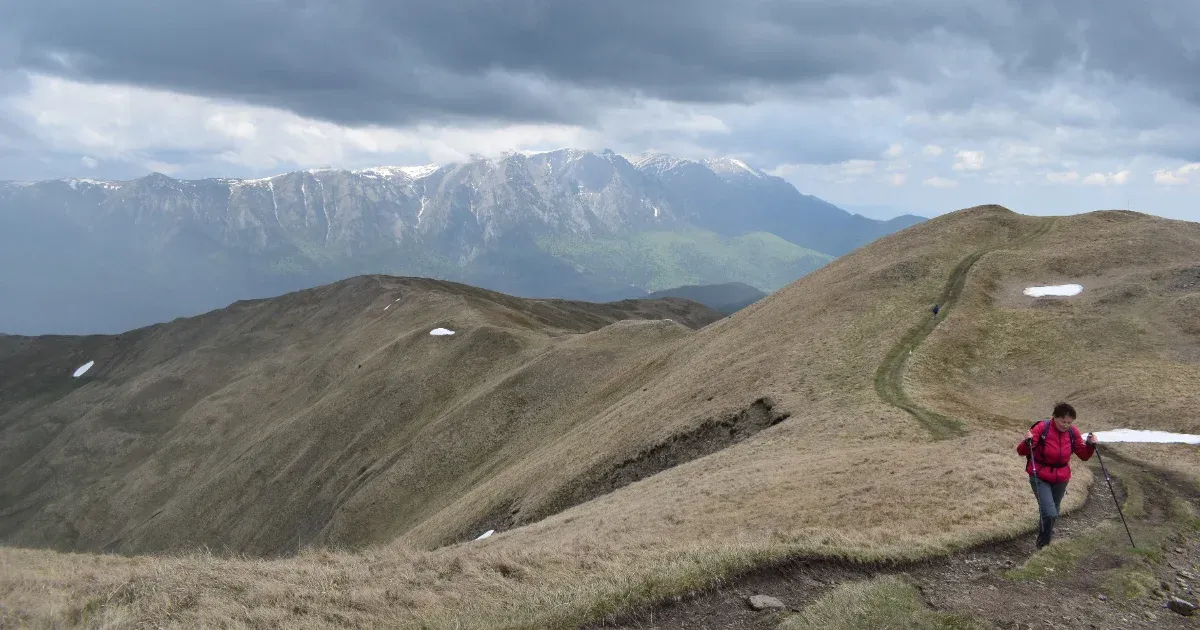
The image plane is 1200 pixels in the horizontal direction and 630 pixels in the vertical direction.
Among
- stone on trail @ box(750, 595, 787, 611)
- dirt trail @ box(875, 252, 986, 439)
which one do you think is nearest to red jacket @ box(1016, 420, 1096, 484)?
stone on trail @ box(750, 595, 787, 611)

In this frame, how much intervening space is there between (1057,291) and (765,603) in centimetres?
5005

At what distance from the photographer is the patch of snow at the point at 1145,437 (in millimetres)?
27670

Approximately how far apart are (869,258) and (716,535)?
57916 millimetres

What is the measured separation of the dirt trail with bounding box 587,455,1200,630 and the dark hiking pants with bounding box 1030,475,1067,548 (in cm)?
44

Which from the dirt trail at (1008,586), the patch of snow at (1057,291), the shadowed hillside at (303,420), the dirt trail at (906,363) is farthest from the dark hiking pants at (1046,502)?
the shadowed hillside at (303,420)

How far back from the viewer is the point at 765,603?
41.0 feet

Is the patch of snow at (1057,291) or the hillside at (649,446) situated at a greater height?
the patch of snow at (1057,291)

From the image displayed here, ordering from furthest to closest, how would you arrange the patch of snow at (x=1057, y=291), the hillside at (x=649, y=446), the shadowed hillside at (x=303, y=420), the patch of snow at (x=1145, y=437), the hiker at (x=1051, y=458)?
the shadowed hillside at (x=303, y=420)
the patch of snow at (x=1057, y=291)
the patch of snow at (x=1145, y=437)
the hiker at (x=1051, y=458)
the hillside at (x=649, y=446)

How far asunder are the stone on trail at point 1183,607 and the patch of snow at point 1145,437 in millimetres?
18099

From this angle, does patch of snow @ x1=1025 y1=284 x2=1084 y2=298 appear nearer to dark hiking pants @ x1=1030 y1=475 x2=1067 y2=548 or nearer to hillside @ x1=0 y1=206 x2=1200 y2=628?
hillside @ x1=0 y1=206 x2=1200 y2=628

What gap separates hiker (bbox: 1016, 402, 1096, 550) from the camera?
1510 centimetres

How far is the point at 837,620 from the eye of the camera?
11.5 m

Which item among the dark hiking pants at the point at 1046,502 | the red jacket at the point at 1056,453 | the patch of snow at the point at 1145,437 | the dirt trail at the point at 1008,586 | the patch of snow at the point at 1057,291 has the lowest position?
the patch of snow at the point at 1145,437

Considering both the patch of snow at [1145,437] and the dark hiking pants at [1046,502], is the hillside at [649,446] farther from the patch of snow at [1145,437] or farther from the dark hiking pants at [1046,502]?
the patch of snow at [1145,437]
